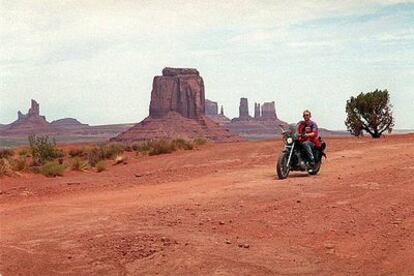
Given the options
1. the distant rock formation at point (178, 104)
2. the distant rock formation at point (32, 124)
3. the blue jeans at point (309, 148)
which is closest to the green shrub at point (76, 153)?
the blue jeans at point (309, 148)

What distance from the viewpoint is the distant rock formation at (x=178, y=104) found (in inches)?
4717

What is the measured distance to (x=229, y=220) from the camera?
28.4 feet

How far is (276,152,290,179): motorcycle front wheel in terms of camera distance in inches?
511

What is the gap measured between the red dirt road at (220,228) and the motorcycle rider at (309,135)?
0.79 meters

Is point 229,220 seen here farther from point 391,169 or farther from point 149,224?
point 391,169

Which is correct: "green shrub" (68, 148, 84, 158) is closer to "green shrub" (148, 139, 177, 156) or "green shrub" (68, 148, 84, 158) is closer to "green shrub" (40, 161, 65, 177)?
"green shrub" (148, 139, 177, 156)

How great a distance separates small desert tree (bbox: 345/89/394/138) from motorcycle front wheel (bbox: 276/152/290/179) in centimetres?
2743

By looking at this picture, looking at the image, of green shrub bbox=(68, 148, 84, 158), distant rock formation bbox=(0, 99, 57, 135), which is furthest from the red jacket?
distant rock formation bbox=(0, 99, 57, 135)

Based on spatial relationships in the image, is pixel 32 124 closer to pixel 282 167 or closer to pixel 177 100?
pixel 177 100

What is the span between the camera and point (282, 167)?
42.8 feet

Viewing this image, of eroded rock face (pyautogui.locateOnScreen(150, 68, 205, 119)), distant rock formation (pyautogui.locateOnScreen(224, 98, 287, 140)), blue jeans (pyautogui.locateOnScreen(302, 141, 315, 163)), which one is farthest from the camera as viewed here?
distant rock formation (pyautogui.locateOnScreen(224, 98, 287, 140))

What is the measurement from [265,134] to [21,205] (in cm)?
15313

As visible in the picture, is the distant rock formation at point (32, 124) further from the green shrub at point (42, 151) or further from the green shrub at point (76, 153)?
the green shrub at point (42, 151)

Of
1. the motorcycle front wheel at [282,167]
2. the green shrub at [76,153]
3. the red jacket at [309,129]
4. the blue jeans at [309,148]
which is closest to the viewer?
the motorcycle front wheel at [282,167]
